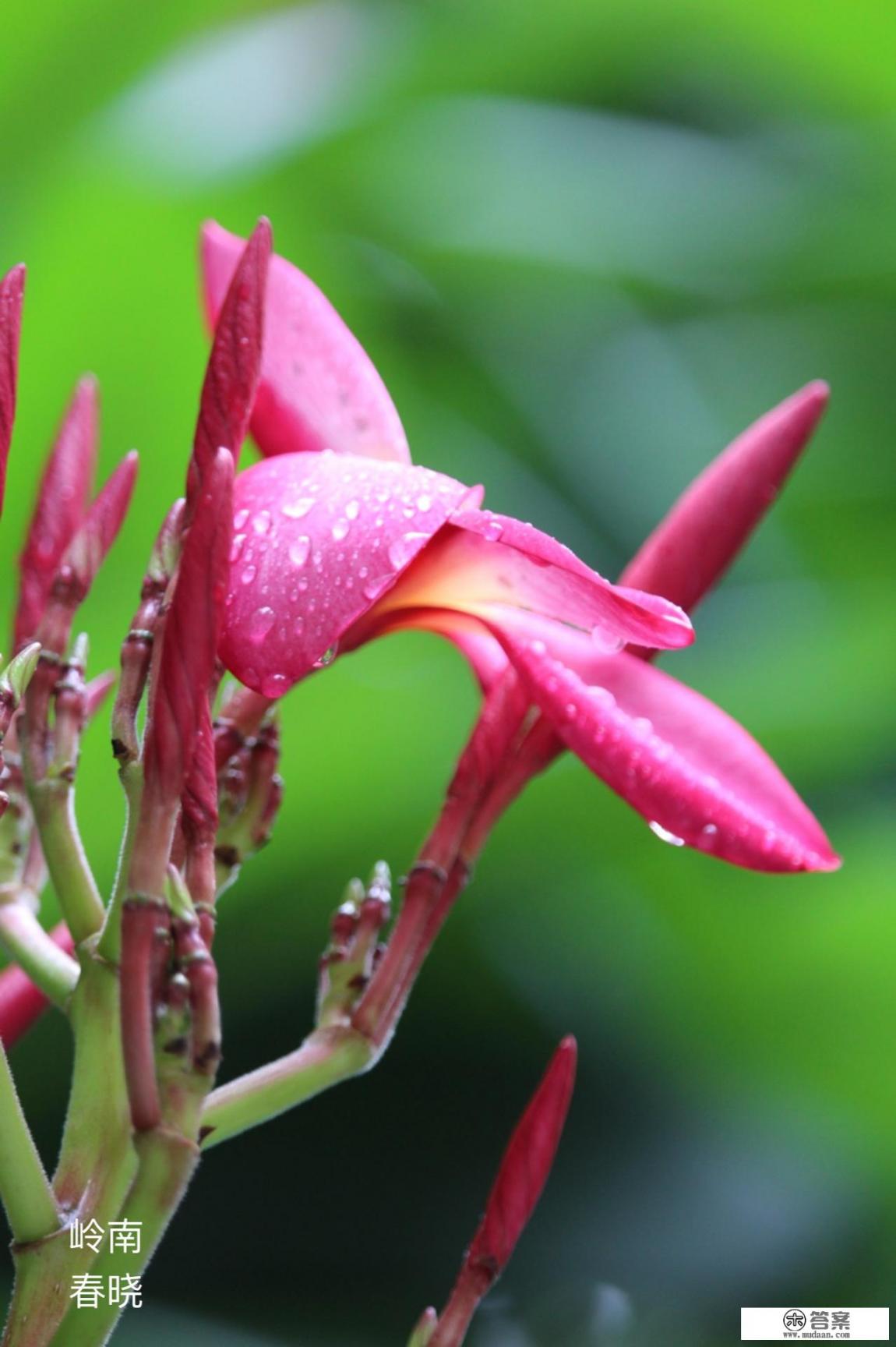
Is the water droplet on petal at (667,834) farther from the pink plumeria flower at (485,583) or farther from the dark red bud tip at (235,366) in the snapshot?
the dark red bud tip at (235,366)

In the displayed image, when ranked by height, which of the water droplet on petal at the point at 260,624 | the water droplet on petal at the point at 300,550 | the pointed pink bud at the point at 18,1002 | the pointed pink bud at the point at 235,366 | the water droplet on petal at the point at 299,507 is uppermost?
the pointed pink bud at the point at 235,366

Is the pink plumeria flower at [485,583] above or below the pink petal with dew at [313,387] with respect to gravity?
below

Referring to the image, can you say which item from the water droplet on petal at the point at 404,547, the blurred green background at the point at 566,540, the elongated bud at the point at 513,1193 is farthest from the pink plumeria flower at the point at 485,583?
the blurred green background at the point at 566,540

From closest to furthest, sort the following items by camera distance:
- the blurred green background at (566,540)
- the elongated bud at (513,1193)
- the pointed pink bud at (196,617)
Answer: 1. the pointed pink bud at (196,617)
2. the elongated bud at (513,1193)
3. the blurred green background at (566,540)

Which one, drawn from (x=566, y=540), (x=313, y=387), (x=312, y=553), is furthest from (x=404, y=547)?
(x=566, y=540)

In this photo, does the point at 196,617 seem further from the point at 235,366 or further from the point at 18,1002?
the point at 18,1002

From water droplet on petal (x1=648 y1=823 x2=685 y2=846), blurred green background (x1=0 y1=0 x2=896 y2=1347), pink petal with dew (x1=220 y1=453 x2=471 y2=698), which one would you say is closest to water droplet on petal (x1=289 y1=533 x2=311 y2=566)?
pink petal with dew (x1=220 y1=453 x2=471 y2=698)

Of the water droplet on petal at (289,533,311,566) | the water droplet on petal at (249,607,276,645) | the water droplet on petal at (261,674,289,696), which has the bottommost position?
the water droplet on petal at (261,674,289,696)

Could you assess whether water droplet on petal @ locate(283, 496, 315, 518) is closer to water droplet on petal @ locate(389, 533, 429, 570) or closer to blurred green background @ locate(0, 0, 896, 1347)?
water droplet on petal @ locate(389, 533, 429, 570)

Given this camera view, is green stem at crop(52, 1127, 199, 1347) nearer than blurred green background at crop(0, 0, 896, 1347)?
Yes
